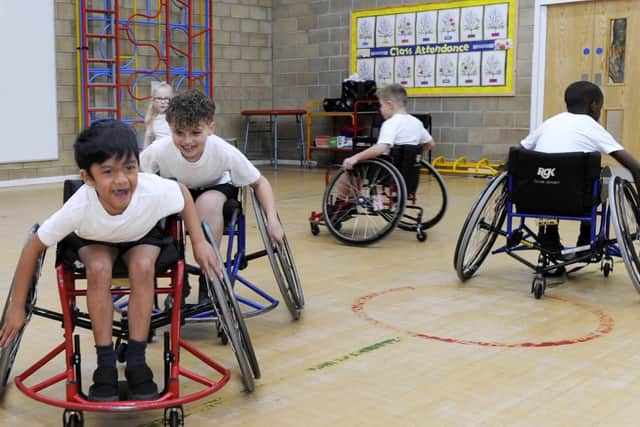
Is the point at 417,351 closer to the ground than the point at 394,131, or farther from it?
closer to the ground

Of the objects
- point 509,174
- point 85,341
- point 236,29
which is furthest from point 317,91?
point 85,341

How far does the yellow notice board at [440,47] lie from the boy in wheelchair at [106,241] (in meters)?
7.04

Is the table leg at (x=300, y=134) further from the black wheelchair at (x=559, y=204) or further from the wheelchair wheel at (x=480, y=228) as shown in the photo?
the black wheelchair at (x=559, y=204)

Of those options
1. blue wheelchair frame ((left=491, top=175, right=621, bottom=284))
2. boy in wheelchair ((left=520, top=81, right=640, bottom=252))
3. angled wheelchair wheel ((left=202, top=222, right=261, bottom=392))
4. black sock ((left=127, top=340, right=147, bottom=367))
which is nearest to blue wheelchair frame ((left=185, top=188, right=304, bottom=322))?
angled wheelchair wheel ((left=202, top=222, right=261, bottom=392))

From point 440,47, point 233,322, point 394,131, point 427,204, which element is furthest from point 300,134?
point 233,322

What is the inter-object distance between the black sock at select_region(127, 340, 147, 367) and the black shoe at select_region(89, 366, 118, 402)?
48 millimetres

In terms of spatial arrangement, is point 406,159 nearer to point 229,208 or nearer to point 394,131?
point 394,131

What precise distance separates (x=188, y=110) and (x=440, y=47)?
6844 mm

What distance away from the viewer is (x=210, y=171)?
293cm

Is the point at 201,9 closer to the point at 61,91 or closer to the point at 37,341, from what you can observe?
the point at 61,91

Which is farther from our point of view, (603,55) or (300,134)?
(300,134)

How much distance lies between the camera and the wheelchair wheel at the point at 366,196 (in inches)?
179

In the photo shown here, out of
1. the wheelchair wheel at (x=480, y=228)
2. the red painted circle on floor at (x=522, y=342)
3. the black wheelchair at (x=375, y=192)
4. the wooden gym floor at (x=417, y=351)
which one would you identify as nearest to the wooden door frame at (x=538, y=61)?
the black wheelchair at (x=375, y=192)

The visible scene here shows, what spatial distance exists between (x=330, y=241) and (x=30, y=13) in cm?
471
